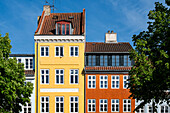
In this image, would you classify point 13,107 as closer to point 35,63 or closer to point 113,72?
point 35,63

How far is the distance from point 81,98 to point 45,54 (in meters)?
7.75

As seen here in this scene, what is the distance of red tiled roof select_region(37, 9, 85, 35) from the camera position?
35.5 meters

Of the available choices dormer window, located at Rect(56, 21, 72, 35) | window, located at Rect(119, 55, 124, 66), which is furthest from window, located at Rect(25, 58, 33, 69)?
window, located at Rect(119, 55, 124, 66)

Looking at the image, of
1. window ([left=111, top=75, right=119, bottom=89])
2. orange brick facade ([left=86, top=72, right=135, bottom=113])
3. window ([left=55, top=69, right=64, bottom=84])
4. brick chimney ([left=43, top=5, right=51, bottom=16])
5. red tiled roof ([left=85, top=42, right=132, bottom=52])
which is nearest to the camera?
orange brick facade ([left=86, top=72, right=135, bottom=113])

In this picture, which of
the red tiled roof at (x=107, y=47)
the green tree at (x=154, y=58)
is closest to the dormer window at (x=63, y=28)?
the red tiled roof at (x=107, y=47)

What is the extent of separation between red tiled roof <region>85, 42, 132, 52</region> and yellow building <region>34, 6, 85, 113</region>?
7.02ft

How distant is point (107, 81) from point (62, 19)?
38.4 ft

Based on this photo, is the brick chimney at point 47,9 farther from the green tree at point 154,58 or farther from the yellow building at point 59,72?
the green tree at point 154,58

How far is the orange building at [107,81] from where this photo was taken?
33594 millimetres

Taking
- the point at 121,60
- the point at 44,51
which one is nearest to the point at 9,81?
the point at 44,51

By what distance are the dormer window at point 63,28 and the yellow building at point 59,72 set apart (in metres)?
0.15

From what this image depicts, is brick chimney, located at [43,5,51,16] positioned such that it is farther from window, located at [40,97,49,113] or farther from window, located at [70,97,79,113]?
window, located at [70,97,79,113]

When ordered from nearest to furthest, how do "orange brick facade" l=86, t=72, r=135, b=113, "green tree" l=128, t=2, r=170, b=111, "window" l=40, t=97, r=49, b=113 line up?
"green tree" l=128, t=2, r=170, b=111 → "orange brick facade" l=86, t=72, r=135, b=113 → "window" l=40, t=97, r=49, b=113

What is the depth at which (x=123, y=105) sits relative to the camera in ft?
110
